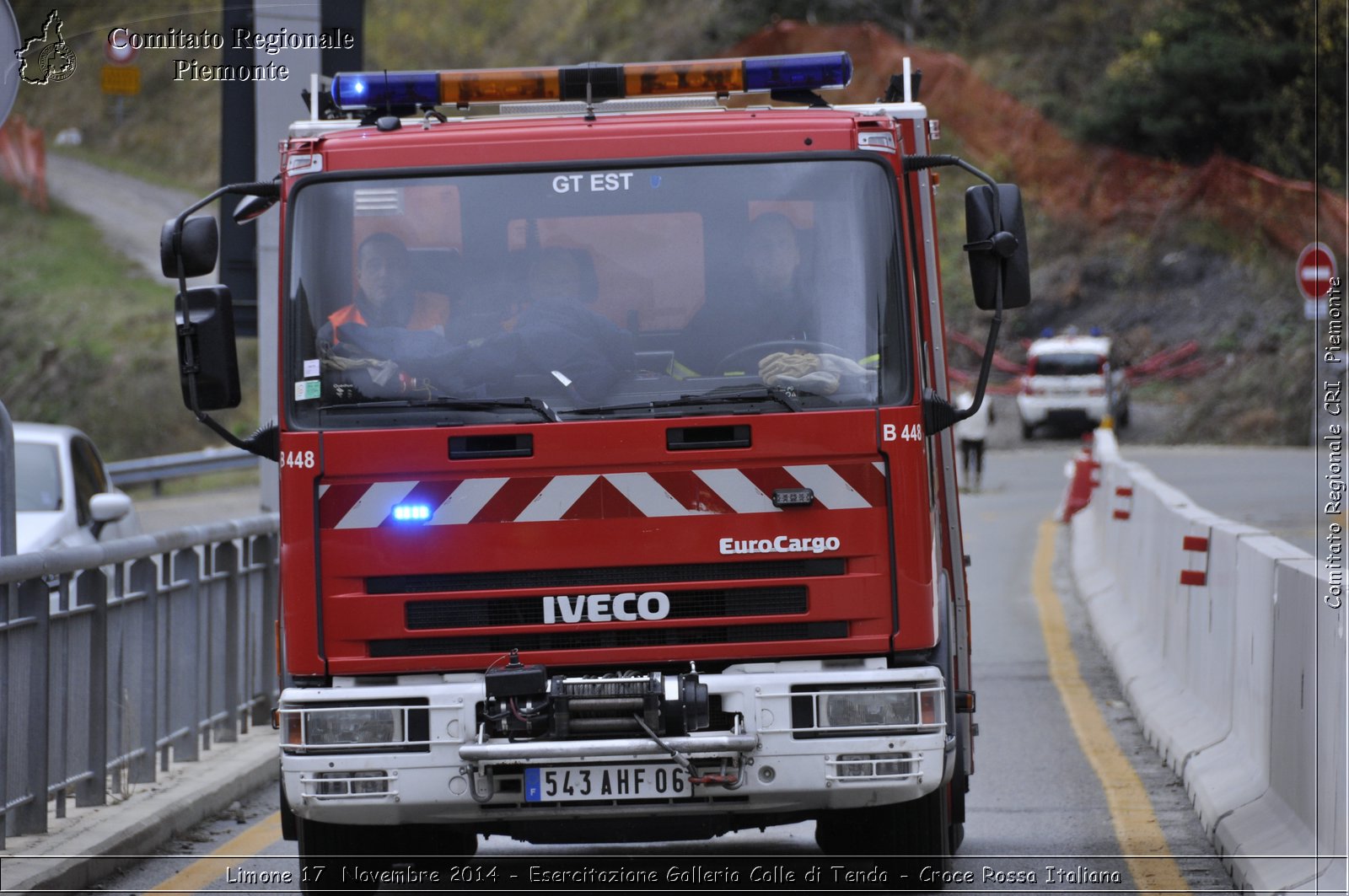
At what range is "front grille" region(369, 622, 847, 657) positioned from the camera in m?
6.29

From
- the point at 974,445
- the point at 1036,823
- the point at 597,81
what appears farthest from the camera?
the point at 974,445

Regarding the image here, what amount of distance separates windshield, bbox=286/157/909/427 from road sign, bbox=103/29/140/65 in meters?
9.57

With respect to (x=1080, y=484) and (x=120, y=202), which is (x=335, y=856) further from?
(x=120, y=202)

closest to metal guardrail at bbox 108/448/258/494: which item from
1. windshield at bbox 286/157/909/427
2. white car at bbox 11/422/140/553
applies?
white car at bbox 11/422/140/553

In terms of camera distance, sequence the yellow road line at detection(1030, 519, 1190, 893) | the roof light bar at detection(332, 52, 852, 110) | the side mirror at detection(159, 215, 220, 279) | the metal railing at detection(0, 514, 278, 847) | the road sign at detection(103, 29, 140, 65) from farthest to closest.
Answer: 1. the road sign at detection(103, 29, 140, 65)
2. the metal railing at detection(0, 514, 278, 847)
3. the yellow road line at detection(1030, 519, 1190, 893)
4. the roof light bar at detection(332, 52, 852, 110)
5. the side mirror at detection(159, 215, 220, 279)

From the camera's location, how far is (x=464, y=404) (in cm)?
639

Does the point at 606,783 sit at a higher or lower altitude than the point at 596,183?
lower

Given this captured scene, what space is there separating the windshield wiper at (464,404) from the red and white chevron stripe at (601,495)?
0.23 meters

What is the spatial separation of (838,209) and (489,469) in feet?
4.81

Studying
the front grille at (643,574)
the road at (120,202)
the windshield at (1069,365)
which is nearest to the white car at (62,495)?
the front grille at (643,574)

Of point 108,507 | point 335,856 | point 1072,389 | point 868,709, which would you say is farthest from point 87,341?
point 868,709

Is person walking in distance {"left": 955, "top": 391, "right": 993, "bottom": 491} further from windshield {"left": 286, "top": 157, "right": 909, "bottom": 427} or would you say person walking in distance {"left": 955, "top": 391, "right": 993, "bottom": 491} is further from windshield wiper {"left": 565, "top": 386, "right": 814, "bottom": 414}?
windshield wiper {"left": 565, "top": 386, "right": 814, "bottom": 414}

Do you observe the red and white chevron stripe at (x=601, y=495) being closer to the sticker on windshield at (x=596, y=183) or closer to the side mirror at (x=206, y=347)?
the side mirror at (x=206, y=347)

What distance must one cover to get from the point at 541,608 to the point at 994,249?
6.33 ft
